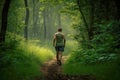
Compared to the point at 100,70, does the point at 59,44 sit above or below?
above

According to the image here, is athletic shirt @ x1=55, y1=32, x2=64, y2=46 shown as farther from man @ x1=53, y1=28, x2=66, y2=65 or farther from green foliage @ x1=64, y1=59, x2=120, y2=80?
green foliage @ x1=64, y1=59, x2=120, y2=80

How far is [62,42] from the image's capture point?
15.9m

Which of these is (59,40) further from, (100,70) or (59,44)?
(100,70)

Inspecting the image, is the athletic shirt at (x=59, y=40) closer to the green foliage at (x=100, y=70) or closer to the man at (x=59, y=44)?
the man at (x=59, y=44)

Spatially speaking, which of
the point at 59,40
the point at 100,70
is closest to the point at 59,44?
the point at 59,40

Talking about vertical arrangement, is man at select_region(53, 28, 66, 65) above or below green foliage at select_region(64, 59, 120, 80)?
above

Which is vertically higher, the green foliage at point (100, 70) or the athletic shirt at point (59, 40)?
the athletic shirt at point (59, 40)

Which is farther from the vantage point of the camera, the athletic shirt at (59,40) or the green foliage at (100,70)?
the athletic shirt at (59,40)

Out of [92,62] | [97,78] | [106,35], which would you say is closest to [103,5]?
[106,35]

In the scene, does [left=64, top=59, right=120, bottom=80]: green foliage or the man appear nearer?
[left=64, top=59, right=120, bottom=80]: green foliage

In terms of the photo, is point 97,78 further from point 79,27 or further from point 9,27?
point 9,27

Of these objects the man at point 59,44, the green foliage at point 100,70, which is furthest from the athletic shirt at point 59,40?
the green foliage at point 100,70

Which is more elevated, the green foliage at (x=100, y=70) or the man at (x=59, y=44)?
the man at (x=59, y=44)

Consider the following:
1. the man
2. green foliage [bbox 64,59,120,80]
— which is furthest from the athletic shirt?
green foliage [bbox 64,59,120,80]
